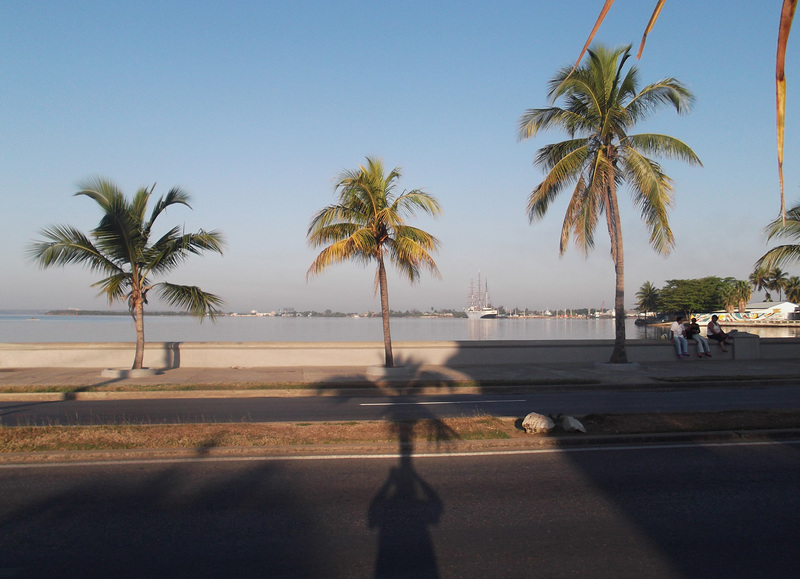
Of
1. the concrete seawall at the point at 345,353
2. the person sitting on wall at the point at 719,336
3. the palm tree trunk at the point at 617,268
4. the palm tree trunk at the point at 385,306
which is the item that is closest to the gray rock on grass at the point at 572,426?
the palm tree trunk at the point at 385,306

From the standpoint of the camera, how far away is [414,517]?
5.58 meters

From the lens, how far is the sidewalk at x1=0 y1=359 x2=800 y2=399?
15523 mm

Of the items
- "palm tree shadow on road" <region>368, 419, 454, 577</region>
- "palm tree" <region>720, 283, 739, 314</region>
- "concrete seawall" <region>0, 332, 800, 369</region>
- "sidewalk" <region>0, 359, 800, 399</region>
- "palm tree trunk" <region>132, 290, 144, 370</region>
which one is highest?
"palm tree" <region>720, 283, 739, 314</region>

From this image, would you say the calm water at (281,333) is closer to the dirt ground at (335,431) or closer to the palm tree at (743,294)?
the dirt ground at (335,431)

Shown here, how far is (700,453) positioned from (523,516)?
3617 millimetres

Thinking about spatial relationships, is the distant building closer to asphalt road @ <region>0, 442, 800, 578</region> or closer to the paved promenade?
the paved promenade

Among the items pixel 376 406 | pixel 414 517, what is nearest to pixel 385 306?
pixel 376 406

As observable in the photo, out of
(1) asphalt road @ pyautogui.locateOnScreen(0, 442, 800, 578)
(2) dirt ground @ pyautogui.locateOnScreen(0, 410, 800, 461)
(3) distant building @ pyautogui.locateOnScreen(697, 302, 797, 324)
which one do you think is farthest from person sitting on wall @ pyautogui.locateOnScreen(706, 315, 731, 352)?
(3) distant building @ pyautogui.locateOnScreen(697, 302, 797, 324)

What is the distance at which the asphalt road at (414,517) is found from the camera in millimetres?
4543

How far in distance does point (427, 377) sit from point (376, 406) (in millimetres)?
4889

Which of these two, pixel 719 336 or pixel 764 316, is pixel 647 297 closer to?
pixel 764 316

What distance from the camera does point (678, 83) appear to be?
17984 mm

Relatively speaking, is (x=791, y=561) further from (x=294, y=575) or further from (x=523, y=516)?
(x=294, y=575)

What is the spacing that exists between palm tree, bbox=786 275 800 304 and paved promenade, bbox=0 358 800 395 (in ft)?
282
